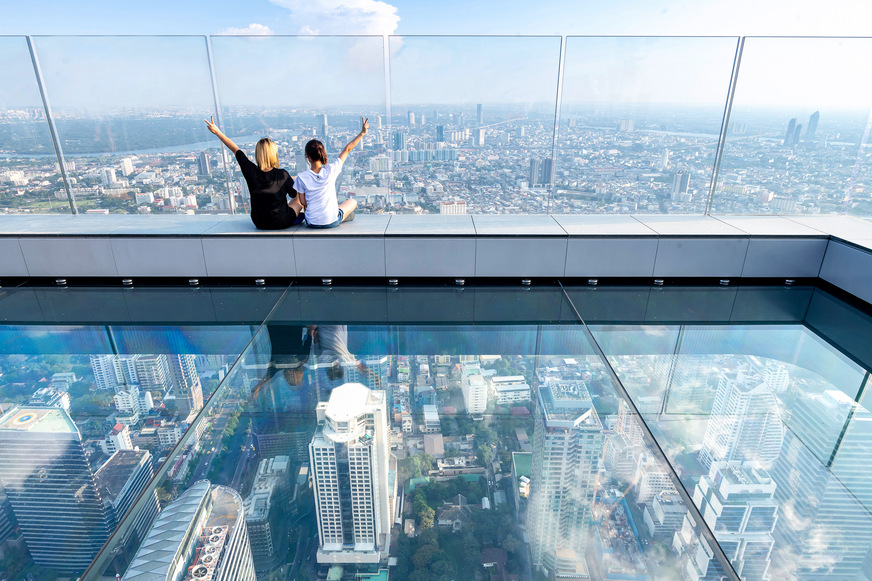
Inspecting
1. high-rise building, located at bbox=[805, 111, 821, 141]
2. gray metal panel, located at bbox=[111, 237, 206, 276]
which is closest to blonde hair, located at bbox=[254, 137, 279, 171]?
gray metal panel, located at bbox=[111, 237, 206, 276]

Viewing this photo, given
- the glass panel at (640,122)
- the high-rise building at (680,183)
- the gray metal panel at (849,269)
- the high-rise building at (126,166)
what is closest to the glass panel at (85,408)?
the high-rise building at (126,166)

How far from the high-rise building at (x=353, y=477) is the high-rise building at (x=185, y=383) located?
2.18 ft

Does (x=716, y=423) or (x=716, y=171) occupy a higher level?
(x=716, y=171)

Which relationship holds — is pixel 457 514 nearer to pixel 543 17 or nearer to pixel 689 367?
pixel 689 367

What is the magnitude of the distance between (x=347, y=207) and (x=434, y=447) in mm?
2991

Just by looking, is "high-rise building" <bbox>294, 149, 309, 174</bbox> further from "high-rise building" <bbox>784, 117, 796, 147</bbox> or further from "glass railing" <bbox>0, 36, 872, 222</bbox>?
"high-rise building" <bbox>784, 117, 796, 147</bbox>

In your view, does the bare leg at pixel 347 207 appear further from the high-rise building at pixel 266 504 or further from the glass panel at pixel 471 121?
the high-rise building at pixel 266 504

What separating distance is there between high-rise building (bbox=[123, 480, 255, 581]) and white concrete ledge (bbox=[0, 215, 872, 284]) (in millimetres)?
2558

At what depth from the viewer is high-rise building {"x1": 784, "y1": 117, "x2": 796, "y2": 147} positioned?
15.0 feet

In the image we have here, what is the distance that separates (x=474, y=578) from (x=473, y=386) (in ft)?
3.58

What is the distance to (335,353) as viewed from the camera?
299 centimetres

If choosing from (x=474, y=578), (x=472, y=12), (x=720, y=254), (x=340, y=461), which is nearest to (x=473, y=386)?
(x=340, y=461)

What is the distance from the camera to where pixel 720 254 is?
13.7 ft

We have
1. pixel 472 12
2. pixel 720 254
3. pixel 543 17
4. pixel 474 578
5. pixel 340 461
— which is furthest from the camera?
pixel 472 12
